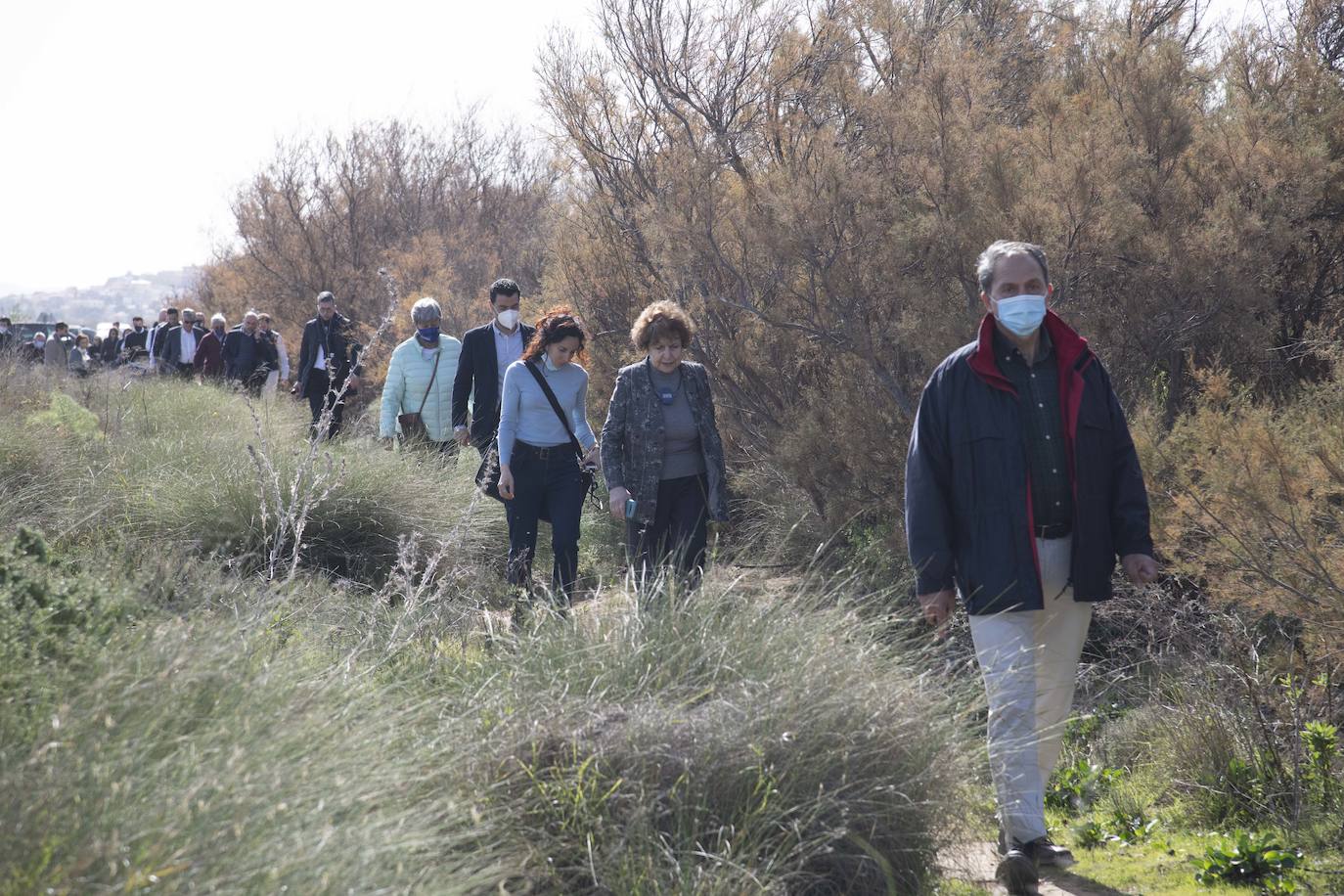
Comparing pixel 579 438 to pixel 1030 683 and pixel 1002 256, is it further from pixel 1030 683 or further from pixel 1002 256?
pixel 1030 683

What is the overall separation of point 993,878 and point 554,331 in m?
3.67

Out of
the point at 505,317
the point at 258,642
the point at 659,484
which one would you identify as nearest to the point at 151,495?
the point at 505,317

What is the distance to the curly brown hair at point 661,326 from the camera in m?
6.45

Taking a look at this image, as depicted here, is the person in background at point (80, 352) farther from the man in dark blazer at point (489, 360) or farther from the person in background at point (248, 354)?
the man in dark blazer at point (489, 360)

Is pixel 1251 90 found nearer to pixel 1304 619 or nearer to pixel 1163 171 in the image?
pixel 1163 171

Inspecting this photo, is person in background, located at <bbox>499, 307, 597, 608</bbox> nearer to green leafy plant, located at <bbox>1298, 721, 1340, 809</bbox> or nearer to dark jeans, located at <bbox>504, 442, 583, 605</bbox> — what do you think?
dark jeans, located at <bbox>504, 442, 583, 605</bbox>

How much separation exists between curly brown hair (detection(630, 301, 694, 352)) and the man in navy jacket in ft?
6.54

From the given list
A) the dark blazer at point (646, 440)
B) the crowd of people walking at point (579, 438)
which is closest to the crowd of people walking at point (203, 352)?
the crowd of people walking at point (579, 438)

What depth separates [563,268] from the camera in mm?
11828

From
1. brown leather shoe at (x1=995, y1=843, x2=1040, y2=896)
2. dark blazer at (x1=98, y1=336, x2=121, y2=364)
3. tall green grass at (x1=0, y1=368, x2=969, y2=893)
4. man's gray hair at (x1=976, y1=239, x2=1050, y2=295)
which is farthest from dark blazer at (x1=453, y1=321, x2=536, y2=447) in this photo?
dark blazer at (x1=98, y1=336, x2=121, y2=364)

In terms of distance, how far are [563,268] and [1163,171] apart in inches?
202

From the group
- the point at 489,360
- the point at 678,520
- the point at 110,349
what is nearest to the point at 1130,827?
the point at 678,520

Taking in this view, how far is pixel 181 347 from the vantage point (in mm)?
20234

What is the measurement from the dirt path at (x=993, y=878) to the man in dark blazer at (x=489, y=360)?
494 centimetres
